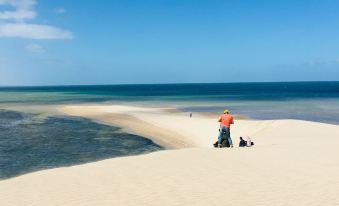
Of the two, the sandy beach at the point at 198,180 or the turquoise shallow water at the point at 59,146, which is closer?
the sandy beach at the point at 198,180

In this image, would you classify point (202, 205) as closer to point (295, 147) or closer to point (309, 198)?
point (309, 198)

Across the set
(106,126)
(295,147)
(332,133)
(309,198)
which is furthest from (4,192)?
(106,126)

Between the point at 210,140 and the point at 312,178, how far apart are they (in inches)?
567

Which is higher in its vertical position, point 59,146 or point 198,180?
point 198,180

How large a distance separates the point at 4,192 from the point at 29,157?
374 inches

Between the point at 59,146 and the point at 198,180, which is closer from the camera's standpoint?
the point at 198,180

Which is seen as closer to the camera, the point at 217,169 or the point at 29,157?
the point at 217,169

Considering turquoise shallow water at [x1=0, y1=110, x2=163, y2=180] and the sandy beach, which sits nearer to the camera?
the sandy beach

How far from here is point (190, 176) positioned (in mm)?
13688

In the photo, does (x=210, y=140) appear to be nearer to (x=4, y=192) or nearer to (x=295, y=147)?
(x=295, y=147)

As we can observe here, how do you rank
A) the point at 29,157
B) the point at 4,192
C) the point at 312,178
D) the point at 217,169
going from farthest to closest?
1. the point at 29,157
2. the point at 217,169
3. the point at 312,178
4. the point at 4,192

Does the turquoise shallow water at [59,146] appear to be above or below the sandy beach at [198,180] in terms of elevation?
below

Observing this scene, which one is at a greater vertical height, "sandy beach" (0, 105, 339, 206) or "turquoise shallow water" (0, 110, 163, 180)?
"sandy beach" (0, 105, 339, 206)

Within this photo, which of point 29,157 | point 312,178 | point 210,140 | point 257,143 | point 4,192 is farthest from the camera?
point 210,140
